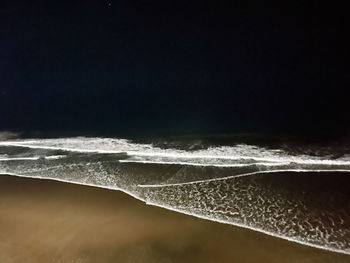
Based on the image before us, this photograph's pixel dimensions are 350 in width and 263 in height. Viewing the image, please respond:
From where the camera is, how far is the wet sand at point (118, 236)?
14.6 feet

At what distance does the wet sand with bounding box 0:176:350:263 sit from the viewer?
4438 mm

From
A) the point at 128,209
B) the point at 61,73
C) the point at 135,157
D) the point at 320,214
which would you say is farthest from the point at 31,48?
the point at 320,214

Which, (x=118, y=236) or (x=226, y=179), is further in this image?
(x=226, y=179)

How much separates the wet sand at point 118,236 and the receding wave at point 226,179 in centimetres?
30

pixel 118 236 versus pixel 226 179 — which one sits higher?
pixel 226 179

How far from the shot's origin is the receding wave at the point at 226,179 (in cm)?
515

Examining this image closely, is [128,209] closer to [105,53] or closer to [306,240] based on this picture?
[306,240]

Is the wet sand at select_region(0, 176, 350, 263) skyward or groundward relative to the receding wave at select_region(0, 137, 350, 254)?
groundward

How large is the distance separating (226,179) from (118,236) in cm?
269

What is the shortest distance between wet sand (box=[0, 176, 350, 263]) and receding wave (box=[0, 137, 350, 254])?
0.99 feet

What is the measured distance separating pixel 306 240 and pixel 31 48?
26442 mm

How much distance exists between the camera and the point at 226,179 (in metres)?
6.88

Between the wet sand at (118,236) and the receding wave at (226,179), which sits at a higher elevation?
the receding wave at (226,179)

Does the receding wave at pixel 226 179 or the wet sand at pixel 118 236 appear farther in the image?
the receding wave at pixel 226 179
